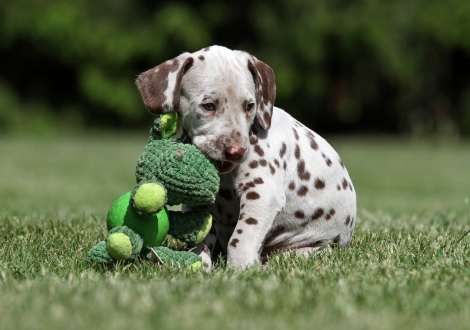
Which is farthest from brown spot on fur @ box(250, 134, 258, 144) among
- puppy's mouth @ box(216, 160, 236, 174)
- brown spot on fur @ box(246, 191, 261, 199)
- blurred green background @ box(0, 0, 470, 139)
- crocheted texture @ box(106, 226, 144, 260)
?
blurred green background @ box(0, 0, 470, 139)

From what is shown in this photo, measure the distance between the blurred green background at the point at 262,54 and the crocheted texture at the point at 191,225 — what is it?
90.5 ft

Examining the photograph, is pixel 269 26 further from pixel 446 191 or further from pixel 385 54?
pixel 446 191

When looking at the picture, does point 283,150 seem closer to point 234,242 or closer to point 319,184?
point 319,184

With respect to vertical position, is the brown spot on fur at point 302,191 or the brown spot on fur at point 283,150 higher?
the brown spot on fur at point 283,150

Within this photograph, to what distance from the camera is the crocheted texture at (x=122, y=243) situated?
13.6ft

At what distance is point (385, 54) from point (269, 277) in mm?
29145

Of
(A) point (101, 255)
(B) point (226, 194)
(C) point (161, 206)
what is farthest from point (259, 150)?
(A) point (101, 255)

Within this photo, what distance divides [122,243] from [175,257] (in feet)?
1.32

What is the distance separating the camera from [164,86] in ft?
15.2

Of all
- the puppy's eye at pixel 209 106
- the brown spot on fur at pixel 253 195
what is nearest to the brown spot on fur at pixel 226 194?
the brown spot on fur at pixel 253 195

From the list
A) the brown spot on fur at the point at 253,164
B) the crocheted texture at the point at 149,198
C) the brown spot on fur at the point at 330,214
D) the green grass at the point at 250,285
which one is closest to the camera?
the green grass at the point at 250,285

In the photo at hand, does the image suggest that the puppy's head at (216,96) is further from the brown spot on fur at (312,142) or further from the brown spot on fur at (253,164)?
the brown spot on fur at (312,142)

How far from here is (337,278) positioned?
12.8 feet

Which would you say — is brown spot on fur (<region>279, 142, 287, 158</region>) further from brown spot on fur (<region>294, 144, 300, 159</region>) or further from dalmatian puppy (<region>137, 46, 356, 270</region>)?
brown spot on fur (<region>294, 144, 300, 159</region>)
